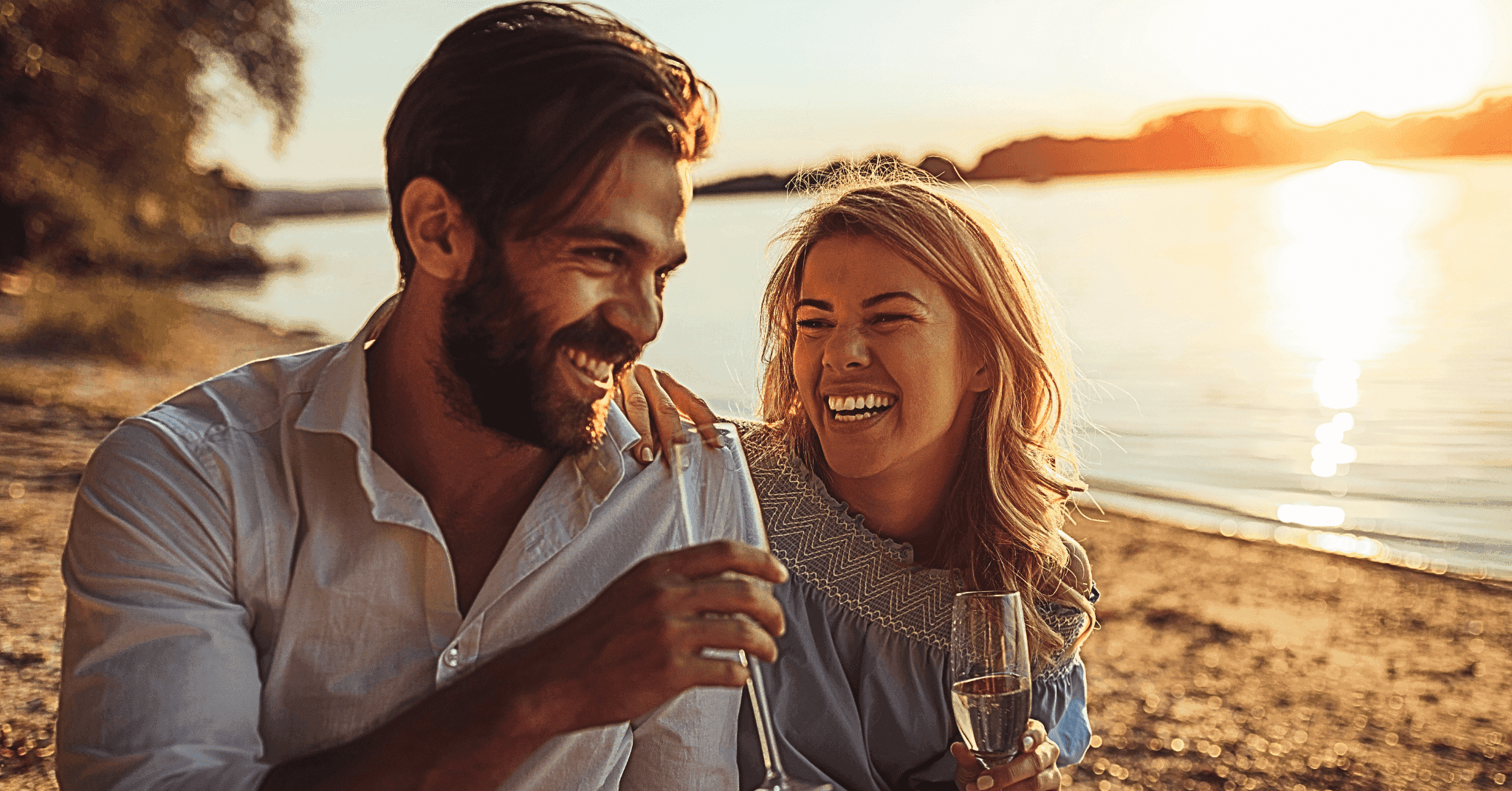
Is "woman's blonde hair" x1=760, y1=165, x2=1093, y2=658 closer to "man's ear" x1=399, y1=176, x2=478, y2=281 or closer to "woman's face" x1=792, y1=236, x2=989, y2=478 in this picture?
"woman's face" x1=792, y1=236, x2=989, y2=478

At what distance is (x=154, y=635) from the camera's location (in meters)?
1.83

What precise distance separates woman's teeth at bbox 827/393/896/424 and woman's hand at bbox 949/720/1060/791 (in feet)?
3.02

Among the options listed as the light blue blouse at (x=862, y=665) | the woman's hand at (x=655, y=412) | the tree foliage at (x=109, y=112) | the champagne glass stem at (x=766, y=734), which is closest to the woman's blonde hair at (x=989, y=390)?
the light blue blouse at (x=862, y=665)

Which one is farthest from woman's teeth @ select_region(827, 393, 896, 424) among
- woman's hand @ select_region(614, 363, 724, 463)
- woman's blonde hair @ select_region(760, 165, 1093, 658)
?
woman's hand @ select_region(614, 363, 724, 463)

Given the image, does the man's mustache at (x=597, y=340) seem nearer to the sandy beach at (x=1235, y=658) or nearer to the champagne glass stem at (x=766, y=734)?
the champagne glass stem at (x=766, y=734)

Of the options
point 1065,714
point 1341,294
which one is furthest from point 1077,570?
point 1341,294

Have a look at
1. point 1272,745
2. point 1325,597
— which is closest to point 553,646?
point 1272,745

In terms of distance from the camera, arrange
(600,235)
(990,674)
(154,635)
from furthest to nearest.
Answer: (990,674), (600,235), (154,635)

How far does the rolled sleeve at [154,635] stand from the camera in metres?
1.79

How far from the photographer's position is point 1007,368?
11.8 feet

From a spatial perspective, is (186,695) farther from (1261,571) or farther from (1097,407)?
(1097,407)

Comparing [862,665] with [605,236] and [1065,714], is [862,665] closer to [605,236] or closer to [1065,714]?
[1065,714]

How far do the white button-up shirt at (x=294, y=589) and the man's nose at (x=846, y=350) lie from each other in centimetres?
97

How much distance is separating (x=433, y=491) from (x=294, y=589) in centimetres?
30
